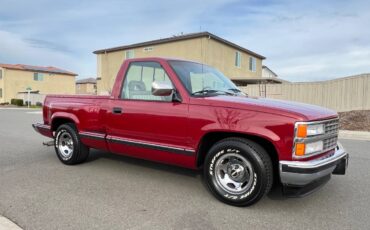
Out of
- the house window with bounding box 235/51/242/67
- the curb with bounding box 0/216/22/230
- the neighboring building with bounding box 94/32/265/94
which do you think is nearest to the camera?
the curb with bounding box 0/216/22/230

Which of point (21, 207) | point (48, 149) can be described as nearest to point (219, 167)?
point (21, 207)

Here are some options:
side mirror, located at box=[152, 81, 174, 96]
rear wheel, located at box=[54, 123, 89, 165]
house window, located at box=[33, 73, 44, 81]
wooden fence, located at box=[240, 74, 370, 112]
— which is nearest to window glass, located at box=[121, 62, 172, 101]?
side mirror, located at box=[152, 81, 174, 96]

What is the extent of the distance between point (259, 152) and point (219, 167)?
60 cm

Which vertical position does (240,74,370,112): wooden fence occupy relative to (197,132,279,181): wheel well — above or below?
above

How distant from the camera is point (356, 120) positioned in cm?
1419

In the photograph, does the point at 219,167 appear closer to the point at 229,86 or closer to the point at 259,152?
the point at 259,152

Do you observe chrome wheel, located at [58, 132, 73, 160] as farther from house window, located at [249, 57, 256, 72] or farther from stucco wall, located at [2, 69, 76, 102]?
stucco wall, located at [2, 69, 76, 102]

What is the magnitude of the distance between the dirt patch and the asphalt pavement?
27.1 feet

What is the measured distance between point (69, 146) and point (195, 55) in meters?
19.5

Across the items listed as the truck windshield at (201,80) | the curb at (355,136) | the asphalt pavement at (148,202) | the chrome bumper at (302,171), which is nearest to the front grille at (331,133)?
the chrome bumper at (302,171)

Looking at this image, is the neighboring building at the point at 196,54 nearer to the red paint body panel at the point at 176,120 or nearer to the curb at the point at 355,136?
the curb at the point at 355,136

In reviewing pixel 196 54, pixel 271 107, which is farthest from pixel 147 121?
pixel 196 54

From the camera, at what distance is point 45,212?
3.73 m

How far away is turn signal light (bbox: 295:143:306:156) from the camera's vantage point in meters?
3.51
